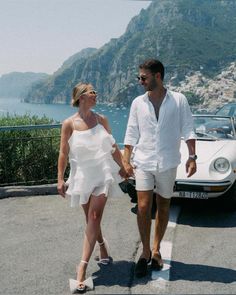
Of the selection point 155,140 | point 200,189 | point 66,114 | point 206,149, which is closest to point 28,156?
point 206,149

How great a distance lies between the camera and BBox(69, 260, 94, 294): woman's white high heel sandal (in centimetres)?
337

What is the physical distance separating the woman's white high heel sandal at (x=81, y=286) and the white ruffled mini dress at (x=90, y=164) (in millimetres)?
604

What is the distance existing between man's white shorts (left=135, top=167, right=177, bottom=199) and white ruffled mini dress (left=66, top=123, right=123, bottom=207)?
0.27 meters

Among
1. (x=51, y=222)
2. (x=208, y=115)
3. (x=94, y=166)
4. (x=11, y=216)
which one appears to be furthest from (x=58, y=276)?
(x=208, y=115)

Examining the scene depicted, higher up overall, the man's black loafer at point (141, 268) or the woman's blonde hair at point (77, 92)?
the woman's blonde hair at point (77, 92)

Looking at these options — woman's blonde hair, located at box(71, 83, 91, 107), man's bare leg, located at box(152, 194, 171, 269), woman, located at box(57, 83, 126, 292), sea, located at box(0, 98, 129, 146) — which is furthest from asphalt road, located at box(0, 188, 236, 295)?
woman's blonde hair, located at box(71, 83, 91, 107)

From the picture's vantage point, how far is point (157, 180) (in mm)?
3744

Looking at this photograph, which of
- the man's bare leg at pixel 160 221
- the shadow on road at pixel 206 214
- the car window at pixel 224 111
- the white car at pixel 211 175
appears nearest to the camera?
the man's bare leg at pixel 160 221

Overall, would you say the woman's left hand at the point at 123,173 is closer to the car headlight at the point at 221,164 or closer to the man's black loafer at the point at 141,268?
the man's black loafer at the point at 141,268

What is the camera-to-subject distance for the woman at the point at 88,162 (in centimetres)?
352

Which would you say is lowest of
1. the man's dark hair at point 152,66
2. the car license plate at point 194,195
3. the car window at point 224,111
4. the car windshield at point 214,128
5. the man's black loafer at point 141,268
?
the man's black loafer at point 141,268

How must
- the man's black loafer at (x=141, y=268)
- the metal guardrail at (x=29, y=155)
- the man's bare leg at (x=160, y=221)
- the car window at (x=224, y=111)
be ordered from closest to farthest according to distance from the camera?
the man's black loafer at (x=141, y=268) < the man's bare leg at (x=160, y=221) < the metal guardrail at (x=29, y=155) < the car window at (x=224, y=111)

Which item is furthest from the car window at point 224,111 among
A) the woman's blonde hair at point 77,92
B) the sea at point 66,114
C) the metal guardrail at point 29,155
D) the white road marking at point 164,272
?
the woman's blonde hair at point 77,92

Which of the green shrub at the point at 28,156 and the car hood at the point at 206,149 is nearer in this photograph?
the car hood at the point at 206,149
